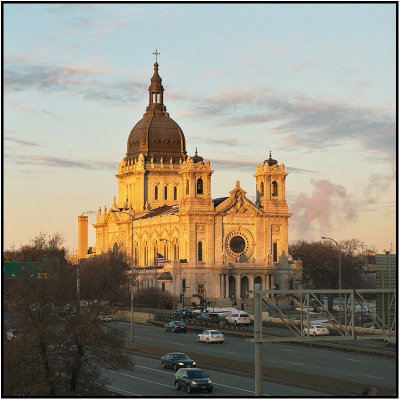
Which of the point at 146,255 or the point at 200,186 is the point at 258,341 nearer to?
the point at 200,186

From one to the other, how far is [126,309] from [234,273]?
29.2 meters

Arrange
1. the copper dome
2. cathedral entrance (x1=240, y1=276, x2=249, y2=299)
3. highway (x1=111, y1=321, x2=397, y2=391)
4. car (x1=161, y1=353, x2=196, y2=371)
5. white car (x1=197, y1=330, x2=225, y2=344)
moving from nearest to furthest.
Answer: highway (x1=111, y1=321, x2=397, y2=391), car (x1=161, y1=353, x2=196, y2=371), white car (x1=197, y1=330, x2=225, y2=344), cathedral entrance (x1=240, y1=276, x2=249, y2=299), the copper dome

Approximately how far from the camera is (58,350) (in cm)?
5109

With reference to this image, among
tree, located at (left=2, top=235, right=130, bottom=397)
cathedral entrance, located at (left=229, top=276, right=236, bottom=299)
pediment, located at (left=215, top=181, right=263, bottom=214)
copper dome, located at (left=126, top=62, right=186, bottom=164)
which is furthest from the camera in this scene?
copper dome, located at (left=126, top=62, right=186, bottom=164)

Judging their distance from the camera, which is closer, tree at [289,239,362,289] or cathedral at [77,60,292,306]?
cathedral at [77,60,292,306]

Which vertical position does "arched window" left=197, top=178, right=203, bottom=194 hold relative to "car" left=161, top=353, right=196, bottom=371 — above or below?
above

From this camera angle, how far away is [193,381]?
174 ft

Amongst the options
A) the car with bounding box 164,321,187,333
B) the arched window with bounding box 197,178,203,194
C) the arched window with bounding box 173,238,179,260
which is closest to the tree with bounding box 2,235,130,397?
the car with bounding box 164,321,187,333

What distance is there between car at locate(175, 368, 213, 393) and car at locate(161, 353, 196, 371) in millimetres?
8448

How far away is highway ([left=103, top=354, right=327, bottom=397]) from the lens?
52938mm

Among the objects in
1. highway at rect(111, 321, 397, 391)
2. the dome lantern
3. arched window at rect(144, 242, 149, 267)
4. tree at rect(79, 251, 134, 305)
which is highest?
the dome lantern

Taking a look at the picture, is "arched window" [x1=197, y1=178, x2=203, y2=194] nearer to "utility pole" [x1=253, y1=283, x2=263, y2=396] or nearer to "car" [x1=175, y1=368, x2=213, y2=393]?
"car" [x1=175, y1=368, x2=213, y2=393]

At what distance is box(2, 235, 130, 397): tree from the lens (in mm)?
47781

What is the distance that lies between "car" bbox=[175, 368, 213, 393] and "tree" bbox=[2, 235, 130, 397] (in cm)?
332
